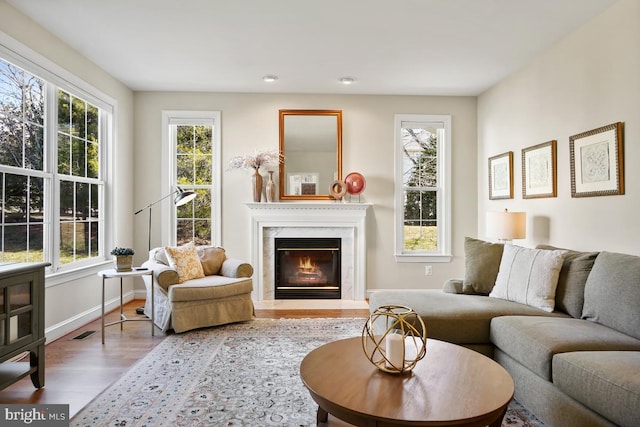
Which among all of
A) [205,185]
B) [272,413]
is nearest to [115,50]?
[205,185]

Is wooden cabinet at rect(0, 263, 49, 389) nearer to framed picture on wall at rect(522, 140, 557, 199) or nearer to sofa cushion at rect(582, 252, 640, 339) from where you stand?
sofa cushion at rect(582, 252, 640, 339)

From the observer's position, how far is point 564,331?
2199 millimetres

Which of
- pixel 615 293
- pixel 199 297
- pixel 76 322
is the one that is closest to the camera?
pixel 615 293

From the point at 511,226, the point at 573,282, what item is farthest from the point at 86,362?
the point at 511,226

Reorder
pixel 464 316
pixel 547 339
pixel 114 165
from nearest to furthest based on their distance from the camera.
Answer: pixel 547 339 → pixel 464 316 → pixel 114 165

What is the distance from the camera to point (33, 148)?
10.8 ft

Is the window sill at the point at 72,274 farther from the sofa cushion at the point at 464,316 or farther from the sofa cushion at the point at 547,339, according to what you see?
the sofa cushion at the point at 547,339

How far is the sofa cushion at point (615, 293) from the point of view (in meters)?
2.19

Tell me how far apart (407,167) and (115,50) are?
3.54 meters

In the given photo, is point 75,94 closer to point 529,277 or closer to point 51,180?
point 51,180

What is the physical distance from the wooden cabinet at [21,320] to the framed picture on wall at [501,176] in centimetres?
435

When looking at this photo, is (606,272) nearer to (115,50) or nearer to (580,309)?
(580,309)

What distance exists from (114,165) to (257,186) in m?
1.63

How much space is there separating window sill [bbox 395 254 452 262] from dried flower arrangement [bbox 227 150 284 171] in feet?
6.54
